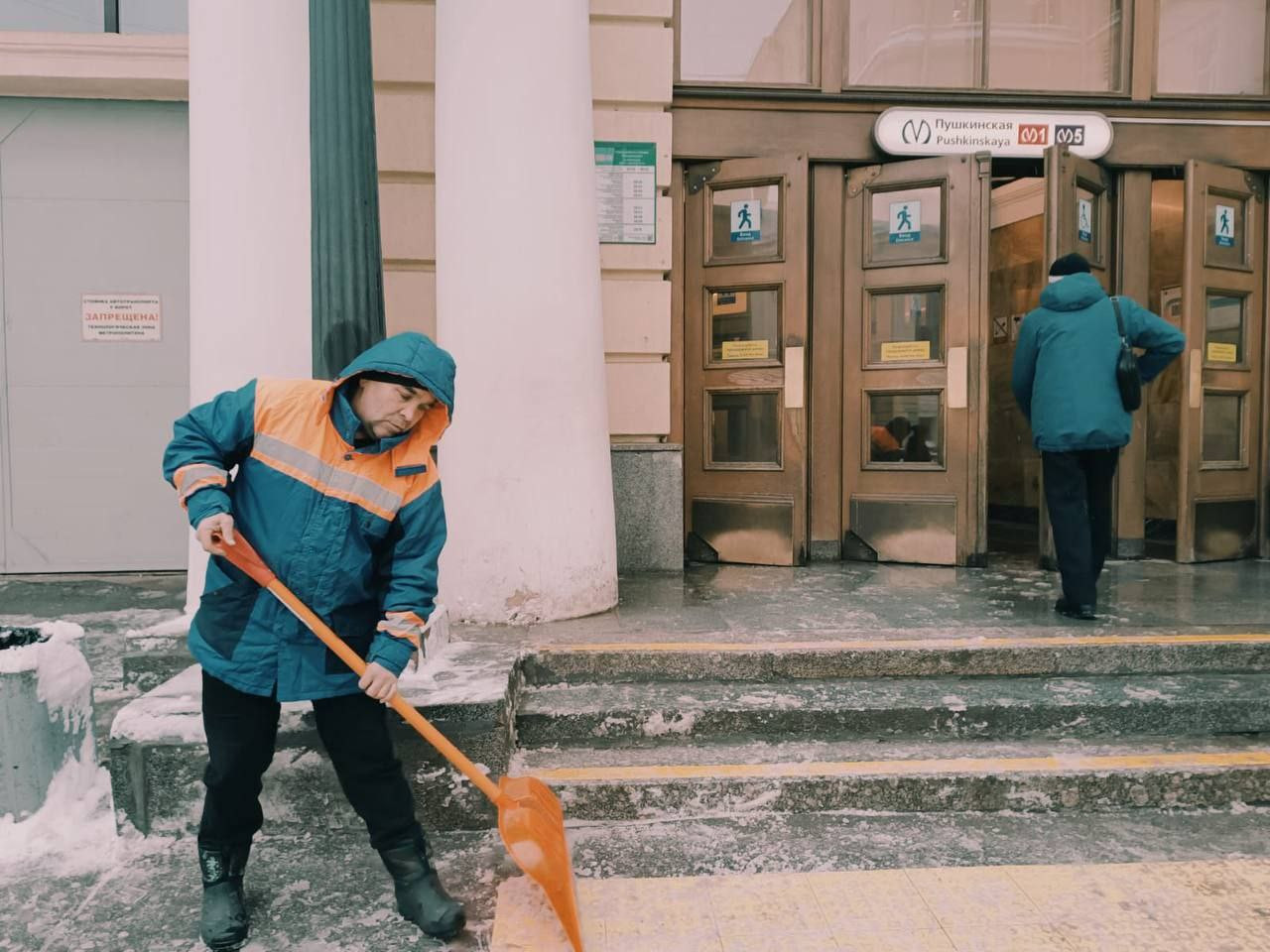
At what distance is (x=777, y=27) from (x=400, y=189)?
2.93 m

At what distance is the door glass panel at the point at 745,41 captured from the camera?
640 cm

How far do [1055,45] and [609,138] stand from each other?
133 inches

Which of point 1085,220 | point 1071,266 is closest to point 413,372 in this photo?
point 1071,266

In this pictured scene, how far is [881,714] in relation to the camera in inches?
147

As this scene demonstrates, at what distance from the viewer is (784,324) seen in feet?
20.7

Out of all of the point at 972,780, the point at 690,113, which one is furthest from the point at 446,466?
the point at 690,113

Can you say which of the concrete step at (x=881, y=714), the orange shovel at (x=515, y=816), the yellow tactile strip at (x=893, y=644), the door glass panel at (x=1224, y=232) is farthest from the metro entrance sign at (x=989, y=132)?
the orange shovel at (x=515, y=816)

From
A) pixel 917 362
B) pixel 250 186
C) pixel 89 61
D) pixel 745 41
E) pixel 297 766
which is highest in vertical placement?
pixel 745 41

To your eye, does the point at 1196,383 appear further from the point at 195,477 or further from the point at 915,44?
the point at 195,477

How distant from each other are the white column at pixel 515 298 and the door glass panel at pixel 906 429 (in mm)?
2666

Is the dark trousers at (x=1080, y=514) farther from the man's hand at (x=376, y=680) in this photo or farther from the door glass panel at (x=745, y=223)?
the man's hand at (x=376, y=680)

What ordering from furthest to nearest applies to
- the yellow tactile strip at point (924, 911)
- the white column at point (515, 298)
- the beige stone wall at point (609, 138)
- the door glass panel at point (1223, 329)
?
the door glass panel at point (1223, 329) < the beige stone wall at point (609, 138) < the white column at point (515, 298) < the yellow tactile strip at point (924, 911)

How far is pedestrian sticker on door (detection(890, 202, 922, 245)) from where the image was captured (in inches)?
250

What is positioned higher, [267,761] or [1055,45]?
[1055,45]
